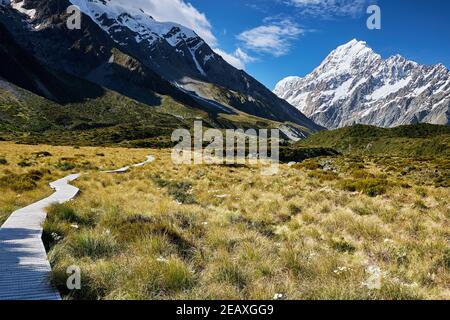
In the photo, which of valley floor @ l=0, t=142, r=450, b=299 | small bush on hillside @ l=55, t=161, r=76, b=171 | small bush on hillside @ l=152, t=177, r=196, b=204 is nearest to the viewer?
valley floor @ l=0, t=142, r=450, b=299

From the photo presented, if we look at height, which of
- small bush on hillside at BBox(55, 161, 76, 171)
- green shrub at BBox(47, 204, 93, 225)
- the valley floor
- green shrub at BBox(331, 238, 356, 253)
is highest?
small bush on hillside at BBox(55, 161, 76, 171)

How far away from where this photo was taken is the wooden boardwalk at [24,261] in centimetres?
575

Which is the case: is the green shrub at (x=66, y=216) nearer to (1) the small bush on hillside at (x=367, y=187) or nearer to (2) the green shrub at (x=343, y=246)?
(2) the green shrub at (x=343, y=246)

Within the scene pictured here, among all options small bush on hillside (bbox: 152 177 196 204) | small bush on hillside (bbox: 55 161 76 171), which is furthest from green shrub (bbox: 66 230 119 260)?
small bush on hillside (bbox: 55 161 76 171)

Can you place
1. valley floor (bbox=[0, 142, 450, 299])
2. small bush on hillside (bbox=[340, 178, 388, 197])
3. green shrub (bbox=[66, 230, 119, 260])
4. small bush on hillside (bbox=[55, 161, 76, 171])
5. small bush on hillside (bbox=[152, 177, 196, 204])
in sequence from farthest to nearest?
small bush on hillside (bbox=[55, 161, 76, 171])
small bush on hillside (bbox=[340, 178, 388, 197])
small bush on hillside (bbox=[152, 177, 196, 204])
green shrub (bbox=[66, 230, 119, 260])
valley floor (bbox=[0, 142, 450, 299])

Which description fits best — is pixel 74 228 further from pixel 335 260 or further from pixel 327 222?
pixel 327 222

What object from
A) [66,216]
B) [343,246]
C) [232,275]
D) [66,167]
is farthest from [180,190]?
[66,167]

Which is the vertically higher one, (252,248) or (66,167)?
(66,167)

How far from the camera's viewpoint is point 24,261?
7.08 metres

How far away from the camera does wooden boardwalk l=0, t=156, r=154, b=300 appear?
226 inches

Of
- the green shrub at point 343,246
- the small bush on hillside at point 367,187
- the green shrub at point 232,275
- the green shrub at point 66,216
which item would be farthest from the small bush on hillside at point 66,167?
the green shrub at point 232,275

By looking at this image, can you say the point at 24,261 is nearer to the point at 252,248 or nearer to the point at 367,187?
the point at 252,248

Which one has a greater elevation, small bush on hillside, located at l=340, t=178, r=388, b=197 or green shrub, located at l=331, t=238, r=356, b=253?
small bush on hillside, located at l=340, t=178, r=388, b=197

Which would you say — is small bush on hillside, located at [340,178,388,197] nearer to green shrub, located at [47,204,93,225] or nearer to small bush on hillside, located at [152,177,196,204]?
small bush on hillside, located at [152,177,196,204]
